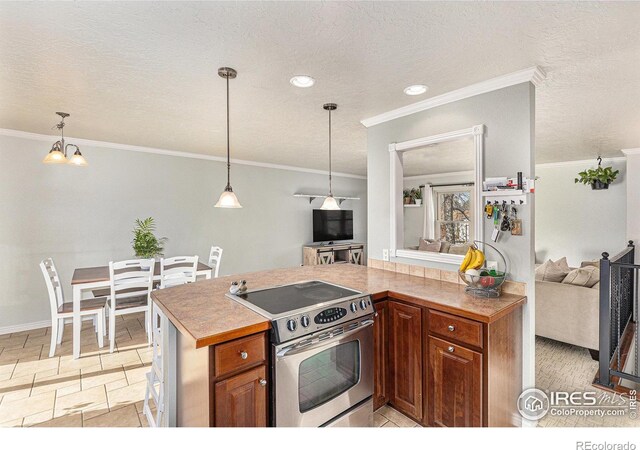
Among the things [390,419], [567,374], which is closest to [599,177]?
[567,374]

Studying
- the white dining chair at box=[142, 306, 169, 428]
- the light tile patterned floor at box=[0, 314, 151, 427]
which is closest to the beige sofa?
the white dining chair at box=[142, 306, 169, 428]

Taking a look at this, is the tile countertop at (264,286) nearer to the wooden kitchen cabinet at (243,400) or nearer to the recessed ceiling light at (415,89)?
the wooden kitchen cabinet at (243,400)

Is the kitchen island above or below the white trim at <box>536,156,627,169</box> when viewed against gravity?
below

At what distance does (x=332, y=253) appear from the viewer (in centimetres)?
636

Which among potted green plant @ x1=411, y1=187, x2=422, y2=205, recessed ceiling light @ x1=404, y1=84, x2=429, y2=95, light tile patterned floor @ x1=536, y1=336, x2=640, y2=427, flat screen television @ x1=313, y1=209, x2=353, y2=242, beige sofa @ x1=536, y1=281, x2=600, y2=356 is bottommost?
light tile patterned floor @ x1=536, y1=336, x2=640, y2=427

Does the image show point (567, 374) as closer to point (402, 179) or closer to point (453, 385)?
point (453, 385)

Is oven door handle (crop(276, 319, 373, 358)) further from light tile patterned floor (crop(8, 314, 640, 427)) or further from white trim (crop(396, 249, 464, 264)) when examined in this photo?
white trim (crop(396, 249, 464, 264))

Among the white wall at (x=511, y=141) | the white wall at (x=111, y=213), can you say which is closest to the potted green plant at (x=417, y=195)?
the white wall at (x=111, y=213)

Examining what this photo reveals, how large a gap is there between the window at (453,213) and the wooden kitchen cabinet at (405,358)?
16.8ft

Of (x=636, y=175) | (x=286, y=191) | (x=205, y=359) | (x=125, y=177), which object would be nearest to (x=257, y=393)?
(x=205, y=359)

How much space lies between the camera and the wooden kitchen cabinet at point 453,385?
170 centimetres

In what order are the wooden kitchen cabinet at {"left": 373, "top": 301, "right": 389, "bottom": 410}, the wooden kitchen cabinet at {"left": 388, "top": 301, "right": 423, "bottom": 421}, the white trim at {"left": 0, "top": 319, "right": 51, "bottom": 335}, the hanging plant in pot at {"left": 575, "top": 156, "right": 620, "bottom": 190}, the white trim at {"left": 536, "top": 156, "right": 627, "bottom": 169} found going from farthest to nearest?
the white trim at {"left": 536, "top": 156, "right": 627, "bottom": 169}, the hanging plant in pot at {"left": 575, "top": 156, "right": 620, "bottom": 190}, the white trim at {"left": 0, "top": 319, "right": 51, "bottom": 335}, the wooden kitchen cabinet at {"left": 373, "top": 301, "right": 389, "bottom": 410}, the wooden kitchen cabinet at {"left": 388, "top": 301, "right": 423, "bottom": 421}

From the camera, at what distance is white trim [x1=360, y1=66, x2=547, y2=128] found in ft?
6.54

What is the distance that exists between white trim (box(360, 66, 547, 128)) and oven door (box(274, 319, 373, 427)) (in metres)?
1.79
